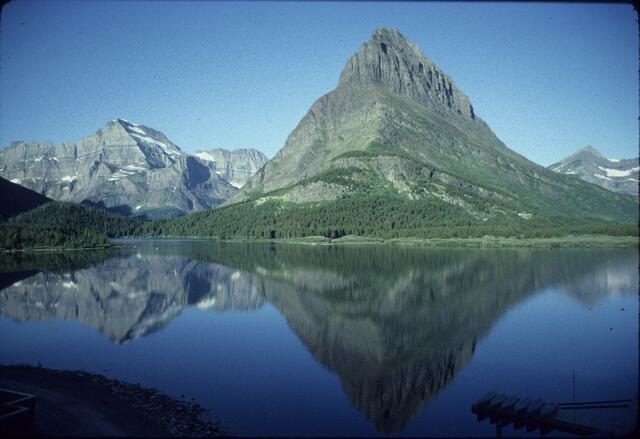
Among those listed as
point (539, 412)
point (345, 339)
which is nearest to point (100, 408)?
point (345, 339)

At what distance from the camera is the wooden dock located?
31.0m

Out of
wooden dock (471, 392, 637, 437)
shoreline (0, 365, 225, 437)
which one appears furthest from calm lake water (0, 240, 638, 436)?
shoreline (0, 365, 225, 437)

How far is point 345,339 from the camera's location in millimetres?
57906

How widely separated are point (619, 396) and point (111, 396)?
41.6 metres

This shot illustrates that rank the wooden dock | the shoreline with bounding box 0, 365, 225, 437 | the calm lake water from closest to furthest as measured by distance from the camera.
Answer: the shoreline with bounding box 0, 365, 225, 437 → the wooden dock → the calm lake water

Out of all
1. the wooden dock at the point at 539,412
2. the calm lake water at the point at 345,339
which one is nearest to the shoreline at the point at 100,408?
the calm lake water at the point at 345,339

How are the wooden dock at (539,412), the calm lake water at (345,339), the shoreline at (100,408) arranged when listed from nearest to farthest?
the shoreline at (100,408), the wooden dock at (539,412), the calm lake water at (345,339)

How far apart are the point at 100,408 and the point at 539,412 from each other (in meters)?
32.2

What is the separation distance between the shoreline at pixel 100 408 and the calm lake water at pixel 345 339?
234 centimetres

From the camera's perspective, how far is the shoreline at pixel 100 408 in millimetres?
28891

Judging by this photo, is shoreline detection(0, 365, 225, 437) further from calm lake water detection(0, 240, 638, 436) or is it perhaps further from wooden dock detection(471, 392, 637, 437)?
wooden dock detection(471, 392, 637, 437)

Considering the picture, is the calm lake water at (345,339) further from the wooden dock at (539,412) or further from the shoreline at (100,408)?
the shoreline at (100,408)

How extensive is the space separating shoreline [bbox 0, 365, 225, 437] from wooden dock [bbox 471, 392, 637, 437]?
1998 cm

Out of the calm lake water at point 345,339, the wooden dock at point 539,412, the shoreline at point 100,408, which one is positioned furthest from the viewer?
the calm lake water at point 345,339
